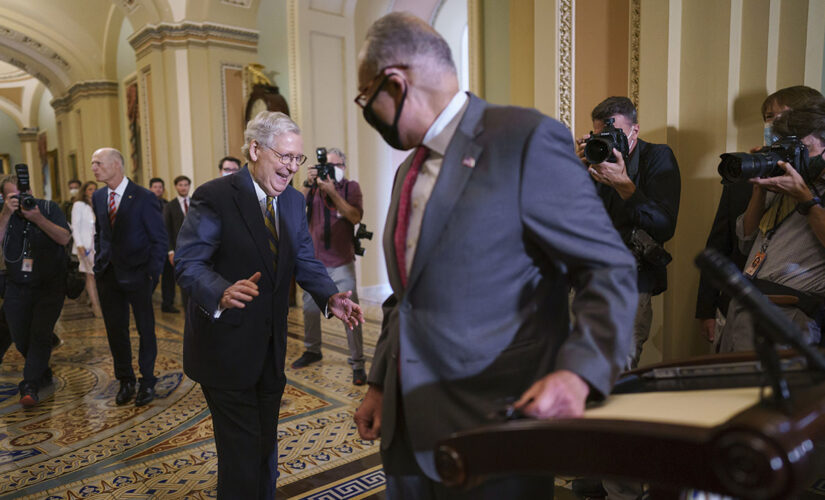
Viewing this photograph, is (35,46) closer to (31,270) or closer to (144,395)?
(31,270)

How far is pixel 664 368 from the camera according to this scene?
3.48 ft

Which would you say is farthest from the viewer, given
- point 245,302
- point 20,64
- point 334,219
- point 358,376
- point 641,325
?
point 20,64

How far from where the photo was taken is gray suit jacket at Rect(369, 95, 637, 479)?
1.05 metres

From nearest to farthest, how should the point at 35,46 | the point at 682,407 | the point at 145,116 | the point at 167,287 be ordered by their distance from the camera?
the point at 682,407 < the point at 167,287 < the point at 145,116 < the point at 35,46

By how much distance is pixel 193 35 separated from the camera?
25.7 feet

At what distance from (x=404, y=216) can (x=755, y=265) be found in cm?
168

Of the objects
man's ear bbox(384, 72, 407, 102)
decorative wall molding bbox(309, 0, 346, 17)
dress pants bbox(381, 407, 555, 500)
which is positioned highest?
decorative wall molding bbox(309, 0, 346, 17)

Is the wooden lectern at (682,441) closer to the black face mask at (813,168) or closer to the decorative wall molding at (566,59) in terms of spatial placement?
the black face mask at (813,168)

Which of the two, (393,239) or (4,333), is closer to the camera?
(393,239)

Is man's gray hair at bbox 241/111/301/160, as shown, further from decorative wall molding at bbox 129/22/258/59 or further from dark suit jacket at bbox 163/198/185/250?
decorative wall molding at bbox 129/22/258/59

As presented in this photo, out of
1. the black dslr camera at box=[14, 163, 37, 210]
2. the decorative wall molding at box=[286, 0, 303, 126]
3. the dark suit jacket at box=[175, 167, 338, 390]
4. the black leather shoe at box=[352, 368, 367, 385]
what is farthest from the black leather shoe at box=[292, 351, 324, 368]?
the decorative wall molding at box=[286, 0, 303, 126]

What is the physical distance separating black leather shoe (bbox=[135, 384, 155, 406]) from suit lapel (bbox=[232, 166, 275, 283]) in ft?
8.06

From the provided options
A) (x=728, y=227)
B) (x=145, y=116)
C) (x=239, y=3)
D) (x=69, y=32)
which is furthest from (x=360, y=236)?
(x=69, y=32)

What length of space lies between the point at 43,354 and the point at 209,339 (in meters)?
2.90
